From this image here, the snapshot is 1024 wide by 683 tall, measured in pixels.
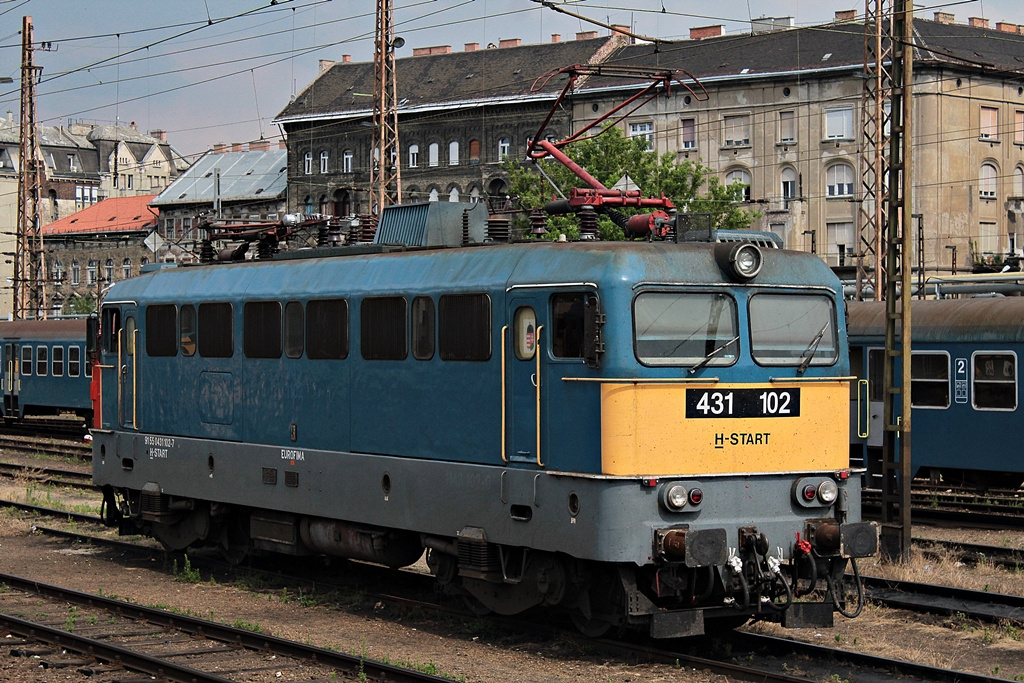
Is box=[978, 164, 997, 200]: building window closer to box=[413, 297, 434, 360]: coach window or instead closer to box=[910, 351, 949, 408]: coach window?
box=[910, 351, 949, 408]: coach window

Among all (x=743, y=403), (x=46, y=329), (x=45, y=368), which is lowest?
(x=45, y=368)

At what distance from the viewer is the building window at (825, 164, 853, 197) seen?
192 feet

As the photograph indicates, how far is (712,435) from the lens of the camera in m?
10.5

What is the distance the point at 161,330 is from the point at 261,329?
2022mm

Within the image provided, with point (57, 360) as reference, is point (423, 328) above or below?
above

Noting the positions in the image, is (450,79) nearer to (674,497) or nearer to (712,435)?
(712,435)

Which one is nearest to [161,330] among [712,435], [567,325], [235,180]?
[567,325]

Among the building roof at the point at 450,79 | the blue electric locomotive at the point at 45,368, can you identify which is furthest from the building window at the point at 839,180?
the blue electric locomotive at the point at 45,368

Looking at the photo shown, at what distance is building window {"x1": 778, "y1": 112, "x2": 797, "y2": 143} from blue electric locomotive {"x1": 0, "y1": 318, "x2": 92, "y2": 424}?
3214 centimetres

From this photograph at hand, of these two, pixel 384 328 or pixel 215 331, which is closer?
pixel 384 328

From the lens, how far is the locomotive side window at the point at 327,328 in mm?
13078

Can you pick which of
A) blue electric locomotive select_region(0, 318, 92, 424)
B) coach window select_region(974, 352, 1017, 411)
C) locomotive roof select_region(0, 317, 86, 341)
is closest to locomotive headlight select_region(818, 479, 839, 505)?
coach window select_region(974, 352, 1017, 411)

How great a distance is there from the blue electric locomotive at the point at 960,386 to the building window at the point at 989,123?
4041 centimetres

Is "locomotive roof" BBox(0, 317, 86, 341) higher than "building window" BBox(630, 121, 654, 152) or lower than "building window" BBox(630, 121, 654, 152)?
lower
